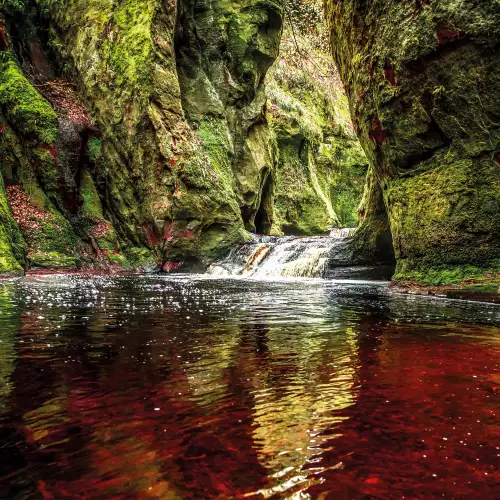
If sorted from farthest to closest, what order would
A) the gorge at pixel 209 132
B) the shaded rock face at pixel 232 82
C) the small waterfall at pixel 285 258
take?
the shaded rock face at pixel 232 82 < the small waterfall at pixel 285 258 < the gorge at pixel 209 132

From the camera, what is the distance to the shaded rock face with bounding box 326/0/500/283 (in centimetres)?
901

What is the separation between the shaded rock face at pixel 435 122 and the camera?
9008 mm

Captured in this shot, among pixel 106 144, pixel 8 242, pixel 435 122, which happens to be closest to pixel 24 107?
pixel 106 144

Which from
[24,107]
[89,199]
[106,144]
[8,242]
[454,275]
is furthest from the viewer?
[106,144]

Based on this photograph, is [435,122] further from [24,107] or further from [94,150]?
[24,107]

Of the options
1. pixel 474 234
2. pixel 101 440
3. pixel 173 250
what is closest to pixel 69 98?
pixel 173 250

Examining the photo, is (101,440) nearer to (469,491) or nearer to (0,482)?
(0,482)

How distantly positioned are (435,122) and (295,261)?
8.06 metres

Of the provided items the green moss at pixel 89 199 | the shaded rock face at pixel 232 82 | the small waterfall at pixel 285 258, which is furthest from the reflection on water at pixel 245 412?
the shaded rock face at pixel 232 82

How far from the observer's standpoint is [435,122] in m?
10.1

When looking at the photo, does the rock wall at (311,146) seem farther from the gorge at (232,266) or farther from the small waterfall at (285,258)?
the small waterfall at (285,258)

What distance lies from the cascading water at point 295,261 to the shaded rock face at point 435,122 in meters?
4.12

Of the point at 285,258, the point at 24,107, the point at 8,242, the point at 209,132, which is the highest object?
the point at 209,132

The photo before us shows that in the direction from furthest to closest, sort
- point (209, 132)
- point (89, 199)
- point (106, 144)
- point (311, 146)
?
point (311, 146)
point (209, 132)
point (106, 144)
point (89, 199)
